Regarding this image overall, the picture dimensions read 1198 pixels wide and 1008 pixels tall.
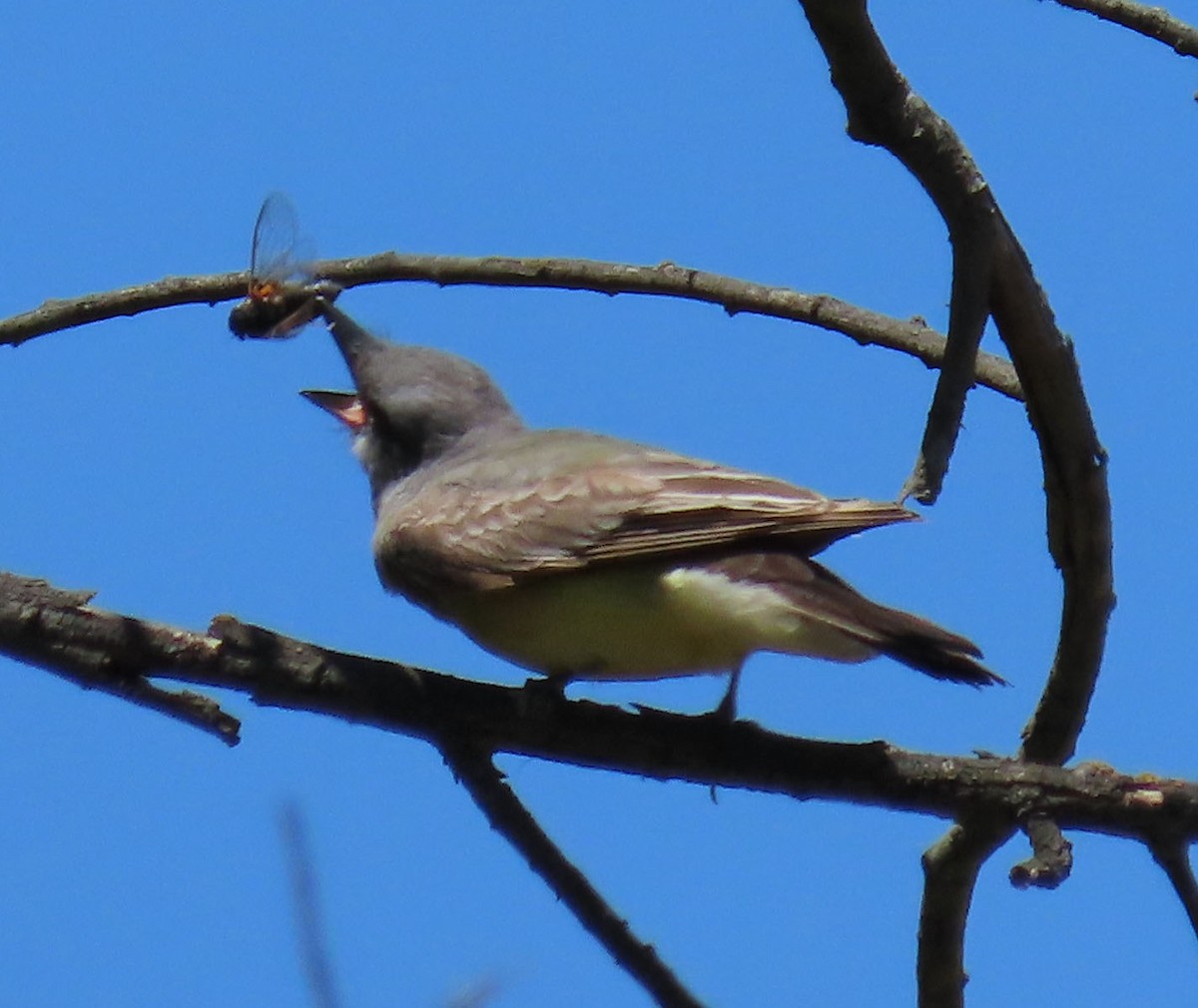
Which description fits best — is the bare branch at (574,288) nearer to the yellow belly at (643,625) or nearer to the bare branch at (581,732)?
the yellow belly at (643,625)

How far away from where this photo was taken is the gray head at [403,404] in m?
6.11

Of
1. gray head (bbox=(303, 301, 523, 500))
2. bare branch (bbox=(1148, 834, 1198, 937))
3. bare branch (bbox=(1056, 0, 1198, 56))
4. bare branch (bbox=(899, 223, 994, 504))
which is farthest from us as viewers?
gray head (bbox=(303, 301, 523, 500))

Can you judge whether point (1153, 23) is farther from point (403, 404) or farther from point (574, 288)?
point (403, 404)

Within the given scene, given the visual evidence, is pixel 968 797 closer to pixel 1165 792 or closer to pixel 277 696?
pixel 1165 792

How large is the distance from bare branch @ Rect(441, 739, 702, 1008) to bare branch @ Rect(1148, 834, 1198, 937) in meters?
1.11

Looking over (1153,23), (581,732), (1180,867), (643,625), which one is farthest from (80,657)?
(1153,23)

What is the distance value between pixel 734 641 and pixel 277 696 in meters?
1.34

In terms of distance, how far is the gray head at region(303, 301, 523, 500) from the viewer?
6.11 m

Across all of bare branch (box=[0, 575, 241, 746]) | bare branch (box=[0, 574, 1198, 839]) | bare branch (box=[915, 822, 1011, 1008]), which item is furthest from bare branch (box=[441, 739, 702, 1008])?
bare branch (box=[915, 822, 1011, 1008])

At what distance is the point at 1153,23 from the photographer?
4.87 metres

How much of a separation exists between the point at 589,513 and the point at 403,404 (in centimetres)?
143

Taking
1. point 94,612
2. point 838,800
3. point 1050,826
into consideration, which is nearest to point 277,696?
point 94,612

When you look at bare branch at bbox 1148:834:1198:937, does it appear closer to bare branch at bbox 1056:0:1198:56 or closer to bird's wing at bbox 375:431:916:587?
bird's wing at bbox 375:431:916:587

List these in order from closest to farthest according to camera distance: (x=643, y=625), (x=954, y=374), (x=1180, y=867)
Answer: (x=954, y=374)
(x=1180, y=867)
(x=643, y=625)
